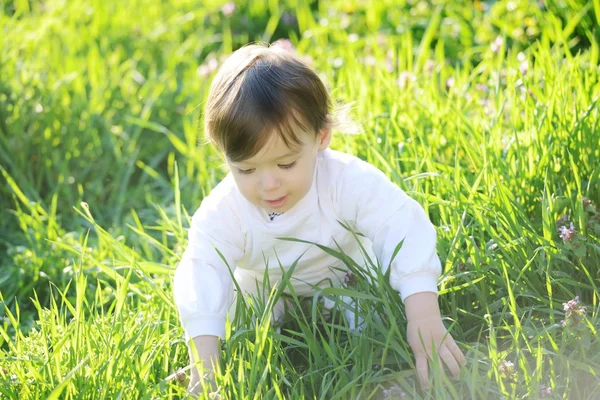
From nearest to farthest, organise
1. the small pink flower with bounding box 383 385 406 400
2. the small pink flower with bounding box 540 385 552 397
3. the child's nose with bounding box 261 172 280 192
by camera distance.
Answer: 1. the small pink flower with bounding box 540 385 552 397
2. the small pink flower with bounding box 383 385 406 400
3. the child's nose with bounding box 261 172 280 192

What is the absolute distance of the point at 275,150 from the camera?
2.17m

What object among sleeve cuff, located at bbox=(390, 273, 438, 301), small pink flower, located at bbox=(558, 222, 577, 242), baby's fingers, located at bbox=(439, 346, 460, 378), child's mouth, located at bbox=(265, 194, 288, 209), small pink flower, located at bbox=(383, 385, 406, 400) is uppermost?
child's mouth, located at bbox=(265, 194, 288, 209)

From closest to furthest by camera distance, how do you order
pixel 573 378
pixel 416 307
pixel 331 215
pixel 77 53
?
pixel 573 378 < pixel 416 307 < pixel 331 215 < pixel 77 53

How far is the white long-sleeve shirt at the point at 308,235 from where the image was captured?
2.29 m

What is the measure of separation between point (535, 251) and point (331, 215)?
556 mm

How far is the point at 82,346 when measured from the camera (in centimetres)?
222

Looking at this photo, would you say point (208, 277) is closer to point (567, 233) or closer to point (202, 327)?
point (202, 327)

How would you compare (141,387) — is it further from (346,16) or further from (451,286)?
(346,16)

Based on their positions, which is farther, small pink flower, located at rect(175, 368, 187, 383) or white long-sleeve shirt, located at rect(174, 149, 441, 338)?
white long-sleeve shirt, located at rect(174, 149, 441, 338)

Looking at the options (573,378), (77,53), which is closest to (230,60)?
(573,378)

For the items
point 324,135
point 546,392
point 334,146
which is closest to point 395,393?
point 546,392

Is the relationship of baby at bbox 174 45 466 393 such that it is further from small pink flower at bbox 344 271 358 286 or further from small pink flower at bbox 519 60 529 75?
small pink flower at bbox 519 60 529 75

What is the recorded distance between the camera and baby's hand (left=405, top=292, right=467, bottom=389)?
2123 millimetres

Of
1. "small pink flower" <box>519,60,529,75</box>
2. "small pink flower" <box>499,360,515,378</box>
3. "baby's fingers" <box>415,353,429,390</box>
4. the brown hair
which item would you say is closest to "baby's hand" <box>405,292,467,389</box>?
"baby's fingers" <box>415,353,429,390</box>
